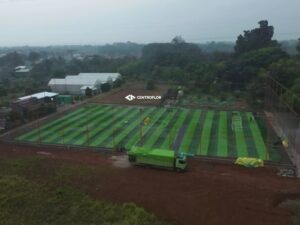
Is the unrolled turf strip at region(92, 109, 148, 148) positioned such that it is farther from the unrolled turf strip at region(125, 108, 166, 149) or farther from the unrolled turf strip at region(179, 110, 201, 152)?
the unrolled turf strip at region(179, 110, 201, 152)

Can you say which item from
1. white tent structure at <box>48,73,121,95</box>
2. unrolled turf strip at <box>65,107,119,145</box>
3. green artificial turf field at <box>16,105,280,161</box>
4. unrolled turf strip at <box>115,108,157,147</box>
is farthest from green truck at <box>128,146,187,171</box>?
white tent structure at <box>48,73,121,95</box>

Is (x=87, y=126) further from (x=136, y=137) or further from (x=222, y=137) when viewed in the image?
(x=222, y=137)

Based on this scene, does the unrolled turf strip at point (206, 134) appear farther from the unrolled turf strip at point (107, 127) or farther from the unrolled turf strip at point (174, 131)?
the unrolled turf strip at point (107, 127)

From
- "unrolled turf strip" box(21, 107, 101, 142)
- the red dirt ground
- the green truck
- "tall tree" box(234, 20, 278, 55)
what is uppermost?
"tall tree" box(234, 20, 278, 55)

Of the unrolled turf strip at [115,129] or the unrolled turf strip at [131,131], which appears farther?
the unrolled turf strip at [131,131]

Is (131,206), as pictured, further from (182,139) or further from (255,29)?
(255,29)

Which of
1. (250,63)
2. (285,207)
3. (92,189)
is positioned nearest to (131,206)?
(92,189)

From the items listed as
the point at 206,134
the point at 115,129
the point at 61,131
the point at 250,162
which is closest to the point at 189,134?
the point at 206,134

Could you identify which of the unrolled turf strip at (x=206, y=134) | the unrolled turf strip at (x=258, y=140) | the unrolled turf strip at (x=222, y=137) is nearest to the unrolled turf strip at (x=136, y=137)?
the unrolled turf strip at (x=206, y=134)
